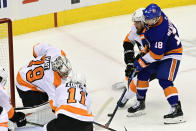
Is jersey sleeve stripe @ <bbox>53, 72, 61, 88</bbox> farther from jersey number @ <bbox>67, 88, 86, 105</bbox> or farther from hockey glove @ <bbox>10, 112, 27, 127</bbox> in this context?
jersey number @ <bbox>67, 88, 86, 105</bbox>

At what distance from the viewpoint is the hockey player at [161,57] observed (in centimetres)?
406

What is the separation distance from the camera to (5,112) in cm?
313

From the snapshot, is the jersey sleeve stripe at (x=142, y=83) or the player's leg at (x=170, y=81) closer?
the player's leg at (x=170, y=81)

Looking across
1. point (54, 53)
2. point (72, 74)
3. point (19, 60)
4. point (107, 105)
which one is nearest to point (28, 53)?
point (19, 60)

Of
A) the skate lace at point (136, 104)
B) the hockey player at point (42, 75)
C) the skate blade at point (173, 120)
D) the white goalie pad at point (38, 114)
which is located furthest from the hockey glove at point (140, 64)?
the white goalie pad at point (38, 114)

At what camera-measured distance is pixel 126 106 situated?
15.3 feet

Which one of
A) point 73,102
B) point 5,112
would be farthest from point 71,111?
point 5,112

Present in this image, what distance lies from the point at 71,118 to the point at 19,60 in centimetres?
260

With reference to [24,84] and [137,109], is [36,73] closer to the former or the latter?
[24,84]

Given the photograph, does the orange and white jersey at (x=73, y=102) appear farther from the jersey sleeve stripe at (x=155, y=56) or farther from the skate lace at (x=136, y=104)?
the skate lace at (x=136, y=104)

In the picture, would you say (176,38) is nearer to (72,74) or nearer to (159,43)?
(159,43)

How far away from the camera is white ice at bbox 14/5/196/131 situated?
4.45 m

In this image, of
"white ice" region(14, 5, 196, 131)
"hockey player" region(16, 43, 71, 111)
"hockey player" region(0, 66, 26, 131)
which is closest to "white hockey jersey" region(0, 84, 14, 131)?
"hockey player" region(0, 66, 26, 131)

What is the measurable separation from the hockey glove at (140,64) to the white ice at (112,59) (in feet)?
1.60
